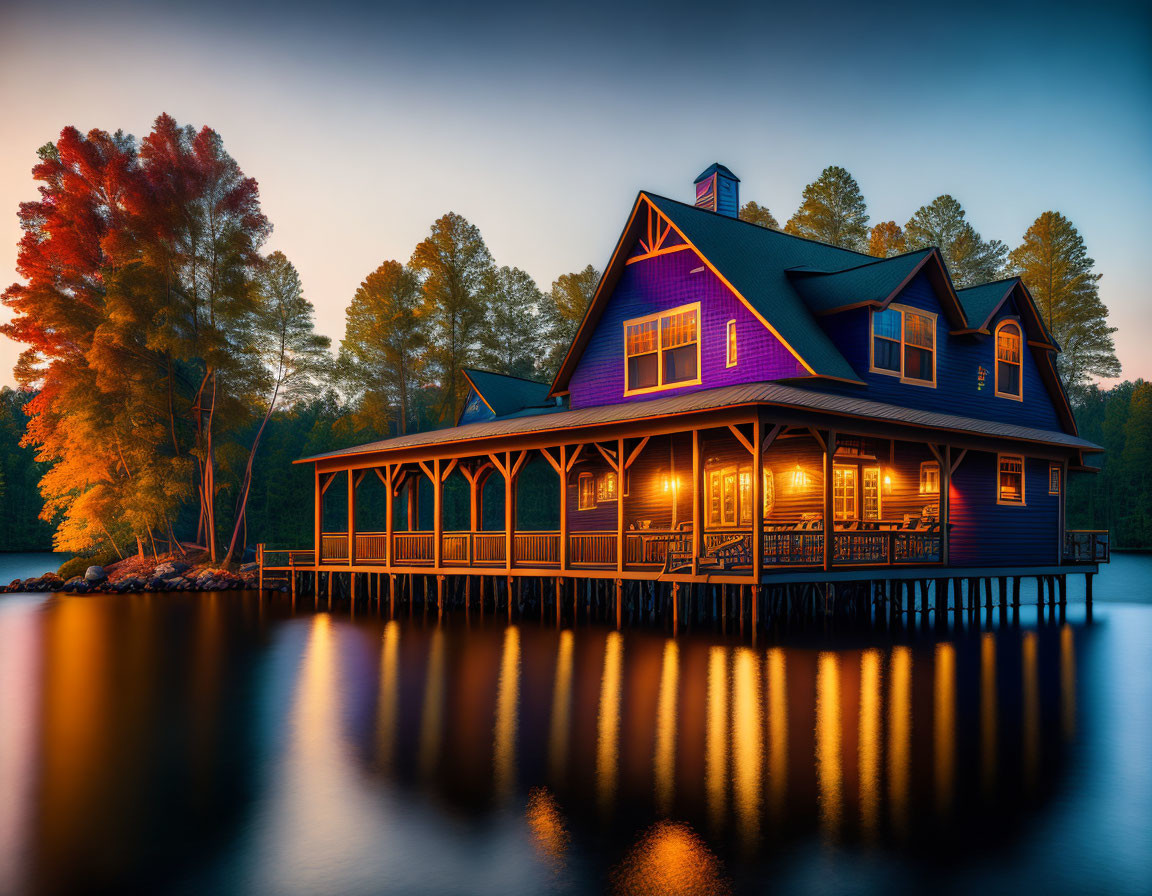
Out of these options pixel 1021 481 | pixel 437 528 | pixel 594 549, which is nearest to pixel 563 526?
pixel 594 549

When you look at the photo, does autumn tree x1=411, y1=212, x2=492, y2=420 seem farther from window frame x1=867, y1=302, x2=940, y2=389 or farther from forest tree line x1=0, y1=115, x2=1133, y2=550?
window frame x1=867, y1=302, x2=940, y2=389

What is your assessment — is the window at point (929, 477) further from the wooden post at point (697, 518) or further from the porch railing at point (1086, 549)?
the wooden post at point (697, 518)

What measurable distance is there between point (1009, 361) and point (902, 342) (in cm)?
596

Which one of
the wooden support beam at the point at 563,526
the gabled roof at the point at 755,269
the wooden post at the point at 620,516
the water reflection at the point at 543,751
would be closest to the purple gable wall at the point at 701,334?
the gabled roof at the point at 755,269

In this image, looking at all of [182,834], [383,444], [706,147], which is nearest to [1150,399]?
[706,147]

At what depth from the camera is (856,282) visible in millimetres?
25500

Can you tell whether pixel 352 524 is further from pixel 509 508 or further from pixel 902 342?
pixel 902 342

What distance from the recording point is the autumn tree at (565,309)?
60500 mm

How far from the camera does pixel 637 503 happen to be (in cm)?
2916

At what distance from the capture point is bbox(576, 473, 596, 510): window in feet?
104

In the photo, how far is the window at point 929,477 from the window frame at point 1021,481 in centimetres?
284

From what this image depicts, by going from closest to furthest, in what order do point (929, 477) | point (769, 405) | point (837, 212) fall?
1. point (769, 405)
2. point (929, 477)
3. point (837, 212)

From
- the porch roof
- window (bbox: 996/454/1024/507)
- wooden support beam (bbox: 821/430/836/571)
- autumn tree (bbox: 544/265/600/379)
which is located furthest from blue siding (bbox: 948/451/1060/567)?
autumn tree (bbox: 544/265/600/379)

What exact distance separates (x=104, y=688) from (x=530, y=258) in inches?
2004
